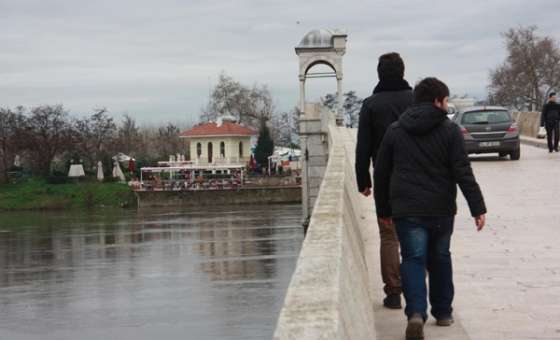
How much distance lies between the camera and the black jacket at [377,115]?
24.3ft

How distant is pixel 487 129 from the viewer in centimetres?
2464

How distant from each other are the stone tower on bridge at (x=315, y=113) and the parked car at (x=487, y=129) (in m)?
10.5

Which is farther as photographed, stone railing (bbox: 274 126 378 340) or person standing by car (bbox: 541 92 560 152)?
person standing by car (bbox: 541 92 560 152)

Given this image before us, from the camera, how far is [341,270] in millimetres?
4863

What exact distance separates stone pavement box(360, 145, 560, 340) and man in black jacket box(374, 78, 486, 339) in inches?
20.8

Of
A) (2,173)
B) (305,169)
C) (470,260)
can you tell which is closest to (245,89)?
(2,173)

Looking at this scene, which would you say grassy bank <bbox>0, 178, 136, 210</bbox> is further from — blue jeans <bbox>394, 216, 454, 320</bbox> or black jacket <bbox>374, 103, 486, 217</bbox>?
black jacket <bbox>374, 103, 486, 217</bbox>

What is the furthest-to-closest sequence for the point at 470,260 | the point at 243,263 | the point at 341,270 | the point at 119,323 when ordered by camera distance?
the point at 243,263 < the point at 119,323 < the point at 470,260 < the point at 341,270

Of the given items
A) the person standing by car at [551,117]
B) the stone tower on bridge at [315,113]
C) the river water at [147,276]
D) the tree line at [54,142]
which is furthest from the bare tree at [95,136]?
the person standing by car at [551,117]

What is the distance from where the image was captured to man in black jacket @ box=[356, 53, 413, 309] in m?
7.36

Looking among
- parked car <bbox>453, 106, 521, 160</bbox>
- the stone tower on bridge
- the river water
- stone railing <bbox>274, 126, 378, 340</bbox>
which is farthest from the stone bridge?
the stone tower on bridge

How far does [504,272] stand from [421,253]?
324 cm

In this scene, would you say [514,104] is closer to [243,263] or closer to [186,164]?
[186,164]

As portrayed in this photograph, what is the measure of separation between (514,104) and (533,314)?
86.0 meters
